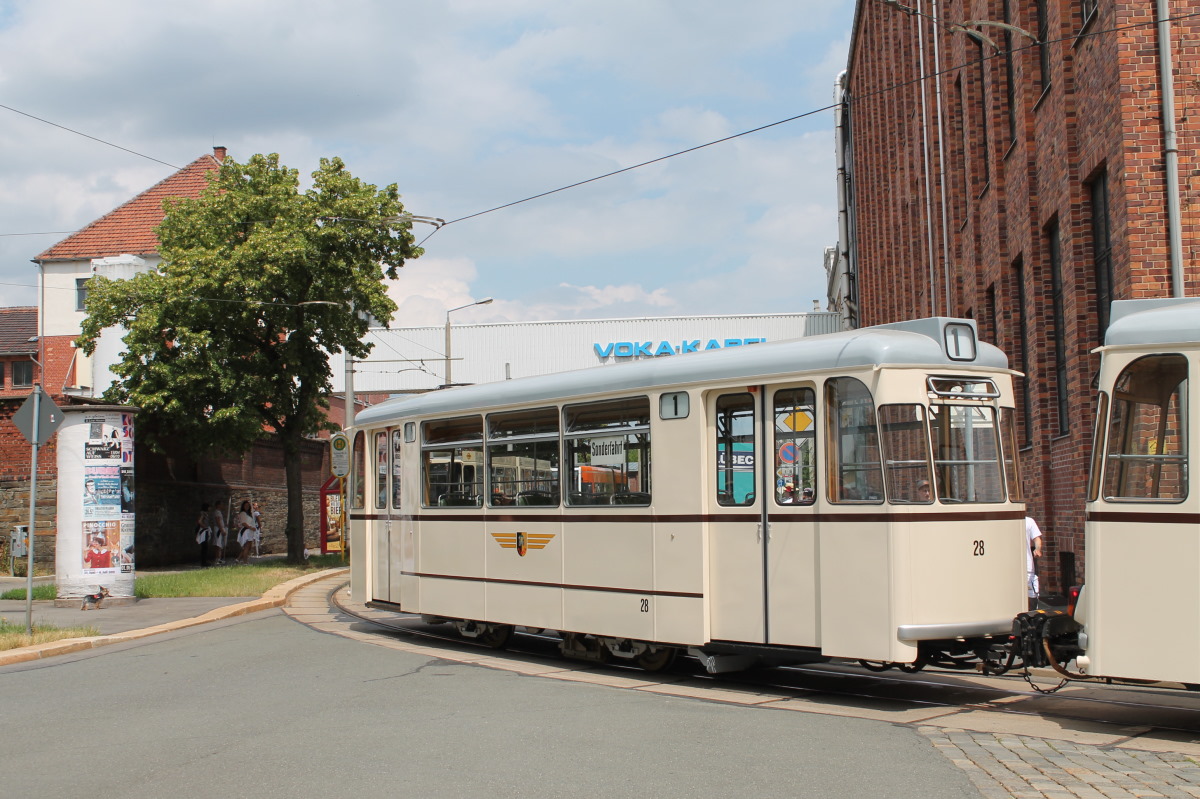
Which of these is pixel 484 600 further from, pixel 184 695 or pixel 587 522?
pixel 184 695

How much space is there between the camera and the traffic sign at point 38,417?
14047mm

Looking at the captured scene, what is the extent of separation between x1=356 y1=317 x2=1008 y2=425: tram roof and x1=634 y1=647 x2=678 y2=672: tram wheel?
241cm

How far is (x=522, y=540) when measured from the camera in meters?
12.4

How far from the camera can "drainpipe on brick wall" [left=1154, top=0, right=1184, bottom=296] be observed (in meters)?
12.2

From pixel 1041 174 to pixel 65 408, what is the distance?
50.6 feet

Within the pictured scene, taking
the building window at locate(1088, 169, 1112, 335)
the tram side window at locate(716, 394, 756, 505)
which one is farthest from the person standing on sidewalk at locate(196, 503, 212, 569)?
the tram side window at locate(716, 394, 756, 505)

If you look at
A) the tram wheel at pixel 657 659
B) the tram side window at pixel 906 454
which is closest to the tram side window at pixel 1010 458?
the tram side window at pixel 906 454

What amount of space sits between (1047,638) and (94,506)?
15.8 meters

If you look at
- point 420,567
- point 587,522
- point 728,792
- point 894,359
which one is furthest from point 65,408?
point 728,792

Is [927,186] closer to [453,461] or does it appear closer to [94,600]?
[453,461]

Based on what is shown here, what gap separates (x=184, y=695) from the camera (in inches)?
402

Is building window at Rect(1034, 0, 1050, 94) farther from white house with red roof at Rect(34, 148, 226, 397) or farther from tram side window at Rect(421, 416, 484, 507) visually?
white house with red roof at Rect(34, 148, 226, 397)

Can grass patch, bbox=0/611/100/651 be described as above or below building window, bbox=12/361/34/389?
below

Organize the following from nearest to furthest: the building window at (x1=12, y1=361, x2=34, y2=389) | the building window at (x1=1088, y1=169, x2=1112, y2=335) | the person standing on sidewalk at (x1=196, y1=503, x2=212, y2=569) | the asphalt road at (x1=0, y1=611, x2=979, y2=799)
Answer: the asphalt road at (x1=0, y1=611, x2=979, y2=799) < the building window at (x1=1088, y1=169, x2=1112, y2=335) < the person standing on sidewalk at (x1=196, y1=503, x2=212, y2=569) < the building window at (x1=12, y1=361, x2=34, y2=389)
